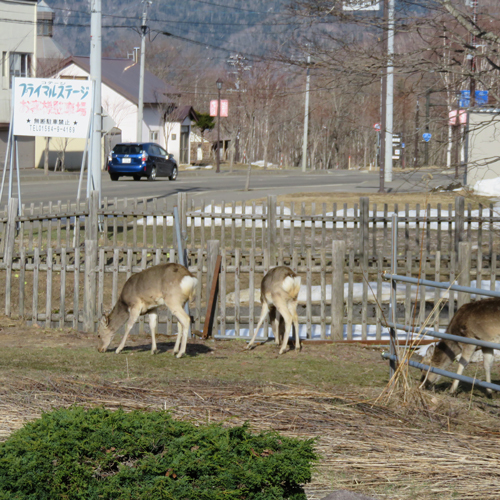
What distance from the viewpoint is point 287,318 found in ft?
34.2

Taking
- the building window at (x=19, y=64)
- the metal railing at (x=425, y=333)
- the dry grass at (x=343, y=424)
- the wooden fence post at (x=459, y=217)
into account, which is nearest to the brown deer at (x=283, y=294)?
the metal railing at (x=425, y=333)

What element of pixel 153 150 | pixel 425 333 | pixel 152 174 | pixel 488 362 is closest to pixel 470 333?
pixel 488 362

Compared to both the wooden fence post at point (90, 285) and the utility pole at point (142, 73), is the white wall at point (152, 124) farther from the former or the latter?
the wooden fence post at point (90, 285)

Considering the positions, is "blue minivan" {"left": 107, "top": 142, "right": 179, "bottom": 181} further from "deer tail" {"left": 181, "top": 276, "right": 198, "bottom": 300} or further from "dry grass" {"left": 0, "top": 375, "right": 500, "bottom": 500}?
"dry grass" {"left": 0, "top": 375, "right": 500, "bottom": 500}

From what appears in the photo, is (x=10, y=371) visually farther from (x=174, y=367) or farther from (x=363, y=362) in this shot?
(x=363, y=362)

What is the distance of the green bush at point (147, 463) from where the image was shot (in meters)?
4.04

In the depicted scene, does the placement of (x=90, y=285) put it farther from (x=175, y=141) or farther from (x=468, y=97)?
(x=175, y=141)

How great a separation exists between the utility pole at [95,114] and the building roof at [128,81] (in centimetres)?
3837

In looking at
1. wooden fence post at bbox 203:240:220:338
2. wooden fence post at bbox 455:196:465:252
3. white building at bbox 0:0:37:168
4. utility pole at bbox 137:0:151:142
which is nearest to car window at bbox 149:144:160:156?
utility pole at bbox 137:0:151:142

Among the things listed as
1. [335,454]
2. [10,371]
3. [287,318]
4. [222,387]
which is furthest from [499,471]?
[287,318]

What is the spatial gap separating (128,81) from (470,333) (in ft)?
193

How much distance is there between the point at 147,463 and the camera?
4.15 metres

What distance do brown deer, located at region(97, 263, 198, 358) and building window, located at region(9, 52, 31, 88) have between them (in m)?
40.3

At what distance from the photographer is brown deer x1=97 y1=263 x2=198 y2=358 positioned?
32.7 feet
